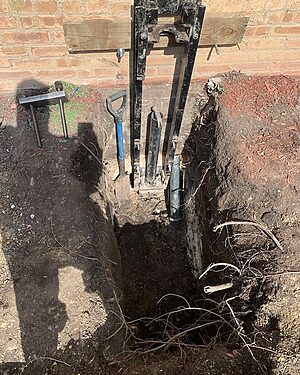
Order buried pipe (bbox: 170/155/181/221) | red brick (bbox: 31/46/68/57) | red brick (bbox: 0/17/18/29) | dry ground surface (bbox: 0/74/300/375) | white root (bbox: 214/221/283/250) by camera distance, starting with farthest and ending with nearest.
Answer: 1. buried pipe (bbox: 170/155/181/221)
2. red brick (bbox: 31/46/68/57)
3. red brick (bbox: 0/17/18/29)
4. white root (bbox: 214/221/283/250)
5. dry ground surface (bbox: 0/74/300/375)

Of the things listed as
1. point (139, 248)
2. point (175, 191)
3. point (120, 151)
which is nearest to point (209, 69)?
point (120, 151)

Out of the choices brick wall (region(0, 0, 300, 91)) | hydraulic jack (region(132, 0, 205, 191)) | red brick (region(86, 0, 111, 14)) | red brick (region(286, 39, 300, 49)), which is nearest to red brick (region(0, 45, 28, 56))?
brick wall (region(0, 0, 300, 91))

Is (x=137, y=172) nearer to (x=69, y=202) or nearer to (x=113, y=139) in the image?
(x=113, y=139)

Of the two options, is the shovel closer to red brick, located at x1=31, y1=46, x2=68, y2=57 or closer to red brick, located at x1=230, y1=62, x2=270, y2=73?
red brick, located at x1=31, y1=46, x2=68, y2=57

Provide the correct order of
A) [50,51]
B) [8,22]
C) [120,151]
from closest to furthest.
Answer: [8,22] < [50,51] < [120,151]

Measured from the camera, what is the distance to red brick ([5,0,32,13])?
2.65 meters

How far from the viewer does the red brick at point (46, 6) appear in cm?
266

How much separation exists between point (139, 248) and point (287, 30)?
2.32 meters

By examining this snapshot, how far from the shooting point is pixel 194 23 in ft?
8.06

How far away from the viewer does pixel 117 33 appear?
2.82m

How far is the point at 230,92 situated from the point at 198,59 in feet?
1.34

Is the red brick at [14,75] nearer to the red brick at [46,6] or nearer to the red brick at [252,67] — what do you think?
the red brick at [46,6]

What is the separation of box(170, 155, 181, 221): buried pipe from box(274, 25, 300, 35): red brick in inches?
56.5

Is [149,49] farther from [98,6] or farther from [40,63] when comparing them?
[40,63]
